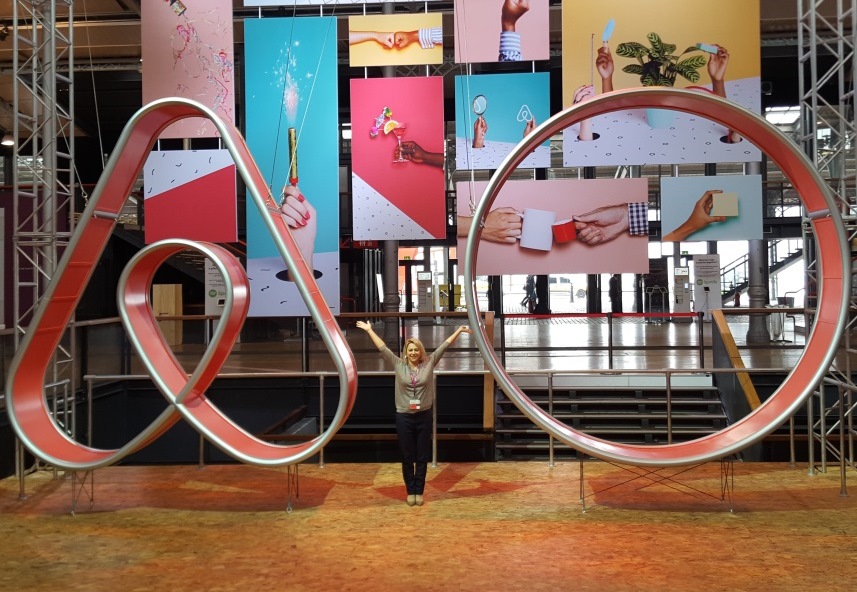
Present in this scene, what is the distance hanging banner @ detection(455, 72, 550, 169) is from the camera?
855 cm

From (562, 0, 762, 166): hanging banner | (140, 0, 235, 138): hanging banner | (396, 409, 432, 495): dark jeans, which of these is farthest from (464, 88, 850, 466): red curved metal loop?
(140, 0, 235, 138): hanging banner

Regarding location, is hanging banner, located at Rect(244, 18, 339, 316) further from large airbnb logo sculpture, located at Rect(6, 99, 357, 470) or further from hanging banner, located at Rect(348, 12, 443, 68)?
large airbnb logo sculpture, located at Rect(6, 99, 357, 470)

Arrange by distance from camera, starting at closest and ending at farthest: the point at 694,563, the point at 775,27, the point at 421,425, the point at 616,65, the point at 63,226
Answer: the point at 694,563 → the point at 421,425 → the point at 616,65 → the point at 775,27 → the point at 63,226

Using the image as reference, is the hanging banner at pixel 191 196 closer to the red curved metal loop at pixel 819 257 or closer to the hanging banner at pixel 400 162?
A: the hanging banner at pixel 400 162

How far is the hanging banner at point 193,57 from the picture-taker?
8586mm

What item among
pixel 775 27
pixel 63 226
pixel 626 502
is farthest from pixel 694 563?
pixel 63 226

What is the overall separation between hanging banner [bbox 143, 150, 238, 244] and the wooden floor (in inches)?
112

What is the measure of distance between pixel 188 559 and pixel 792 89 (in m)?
14.8

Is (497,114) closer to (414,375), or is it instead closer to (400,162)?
(400,162)

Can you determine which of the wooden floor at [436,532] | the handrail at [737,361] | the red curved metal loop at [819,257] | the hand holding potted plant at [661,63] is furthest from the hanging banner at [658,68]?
the wooden floor at [436,532]

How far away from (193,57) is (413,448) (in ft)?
17.4

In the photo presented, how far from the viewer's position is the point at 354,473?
6.99 metres

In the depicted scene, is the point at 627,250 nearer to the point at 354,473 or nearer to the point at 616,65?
the point at 616,65

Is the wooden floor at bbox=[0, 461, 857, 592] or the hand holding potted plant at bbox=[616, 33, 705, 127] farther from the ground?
the hand holding potted plant at bbox=[616, 33, 705, 127]
